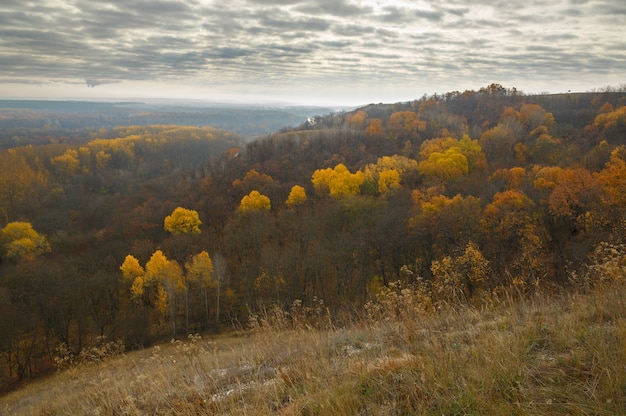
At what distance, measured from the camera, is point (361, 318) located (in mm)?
6965

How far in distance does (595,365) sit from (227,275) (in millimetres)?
33477

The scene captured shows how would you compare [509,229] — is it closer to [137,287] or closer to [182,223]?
[137,287]

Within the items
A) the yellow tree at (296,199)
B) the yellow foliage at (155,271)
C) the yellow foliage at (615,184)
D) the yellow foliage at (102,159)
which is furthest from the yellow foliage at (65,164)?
the yellow foliage at (615,184)

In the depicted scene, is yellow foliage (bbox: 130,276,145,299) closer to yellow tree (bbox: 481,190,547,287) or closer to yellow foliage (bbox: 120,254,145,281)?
yellow foliage (bbox: 120,254,145,281)

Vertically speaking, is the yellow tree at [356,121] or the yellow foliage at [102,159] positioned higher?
the yellow tree at [356,121]

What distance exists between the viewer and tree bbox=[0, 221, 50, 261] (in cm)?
4569

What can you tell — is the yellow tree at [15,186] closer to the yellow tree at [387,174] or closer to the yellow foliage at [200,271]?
the yellow foliage at [200,271]

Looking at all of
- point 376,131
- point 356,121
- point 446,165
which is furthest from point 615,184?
point 356,121

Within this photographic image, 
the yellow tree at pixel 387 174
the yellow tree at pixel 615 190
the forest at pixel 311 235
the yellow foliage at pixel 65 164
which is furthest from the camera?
the yellow foliage at pixel 65 164

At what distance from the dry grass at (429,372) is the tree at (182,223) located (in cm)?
4388

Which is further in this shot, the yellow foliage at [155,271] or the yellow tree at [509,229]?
the yellow foliage at [155,271]

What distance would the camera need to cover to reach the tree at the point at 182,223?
160 ft

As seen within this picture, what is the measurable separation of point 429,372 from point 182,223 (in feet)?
161

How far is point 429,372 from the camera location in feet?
12.9
